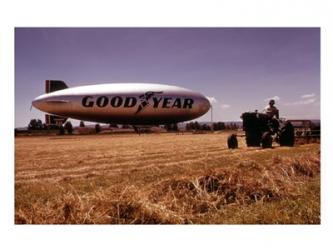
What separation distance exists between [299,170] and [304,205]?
2252mm

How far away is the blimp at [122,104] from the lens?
18725 millimetres

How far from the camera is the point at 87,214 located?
16.7 ft

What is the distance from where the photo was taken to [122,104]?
62.1ft

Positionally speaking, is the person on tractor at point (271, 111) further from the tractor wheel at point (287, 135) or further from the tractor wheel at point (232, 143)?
the tractor wheel at point (232, 143)

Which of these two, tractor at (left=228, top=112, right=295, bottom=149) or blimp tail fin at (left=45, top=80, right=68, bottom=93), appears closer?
blimp tail fin at (left=45, top=80, right=68, bottom=93)

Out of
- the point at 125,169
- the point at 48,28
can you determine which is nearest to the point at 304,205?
the point at 125,169

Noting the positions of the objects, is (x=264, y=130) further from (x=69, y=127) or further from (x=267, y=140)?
(x=69, y=127)

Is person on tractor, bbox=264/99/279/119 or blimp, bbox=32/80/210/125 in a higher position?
blimp, bbox=32/80/210/125

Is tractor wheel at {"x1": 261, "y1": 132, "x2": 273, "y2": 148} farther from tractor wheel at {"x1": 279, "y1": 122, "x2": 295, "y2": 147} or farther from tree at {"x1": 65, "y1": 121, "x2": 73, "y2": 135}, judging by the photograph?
tree at {"x1": 65, "y1": 121, "x2": 73, "y2": 135}

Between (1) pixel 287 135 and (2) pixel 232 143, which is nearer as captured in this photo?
(1) pixel 287 135

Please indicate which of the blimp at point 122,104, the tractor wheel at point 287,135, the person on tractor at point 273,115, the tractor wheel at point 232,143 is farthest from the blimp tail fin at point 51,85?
the tractor wheel at point 287,135

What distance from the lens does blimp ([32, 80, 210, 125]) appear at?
61.4 feet

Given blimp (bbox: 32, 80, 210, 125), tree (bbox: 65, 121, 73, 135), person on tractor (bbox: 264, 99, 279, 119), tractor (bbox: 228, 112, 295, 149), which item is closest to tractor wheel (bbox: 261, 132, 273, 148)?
tractor (bbox: 228, 112, 295, 149)

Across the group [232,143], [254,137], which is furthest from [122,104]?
[254,137]
